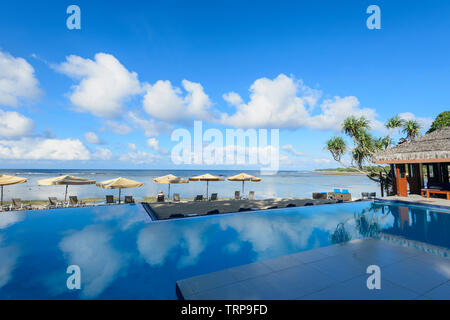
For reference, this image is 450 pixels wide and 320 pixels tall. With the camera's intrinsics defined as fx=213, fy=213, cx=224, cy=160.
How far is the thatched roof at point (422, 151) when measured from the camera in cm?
1210

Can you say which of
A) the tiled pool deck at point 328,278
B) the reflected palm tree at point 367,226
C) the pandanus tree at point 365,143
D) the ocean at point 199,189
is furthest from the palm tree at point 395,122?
the tiled pool deck at point 328,278

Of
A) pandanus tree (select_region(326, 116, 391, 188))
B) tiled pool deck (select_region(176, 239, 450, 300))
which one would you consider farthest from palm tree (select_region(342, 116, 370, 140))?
tiled pool deck (select_region(176, 239, 450, 300))

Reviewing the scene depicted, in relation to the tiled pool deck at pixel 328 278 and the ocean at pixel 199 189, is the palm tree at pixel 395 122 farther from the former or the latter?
the tiled pool deck at pixel 328 278

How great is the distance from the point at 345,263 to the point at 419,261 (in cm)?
162

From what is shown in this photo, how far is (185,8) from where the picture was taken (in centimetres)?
1303

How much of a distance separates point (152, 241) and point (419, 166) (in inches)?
683

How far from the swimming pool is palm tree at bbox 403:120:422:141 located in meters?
9.56

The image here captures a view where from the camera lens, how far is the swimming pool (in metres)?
4.10

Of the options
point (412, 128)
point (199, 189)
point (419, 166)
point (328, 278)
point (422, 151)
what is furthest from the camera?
point (199, 189)

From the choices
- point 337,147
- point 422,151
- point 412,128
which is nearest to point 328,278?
point 422,151

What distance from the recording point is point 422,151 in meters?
13.0

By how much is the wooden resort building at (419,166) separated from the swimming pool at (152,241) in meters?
3.38

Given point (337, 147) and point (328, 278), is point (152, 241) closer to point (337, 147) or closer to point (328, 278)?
point (328, 278)
